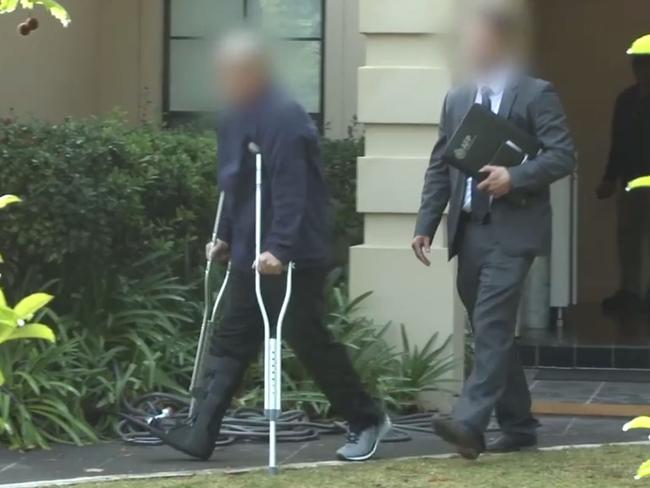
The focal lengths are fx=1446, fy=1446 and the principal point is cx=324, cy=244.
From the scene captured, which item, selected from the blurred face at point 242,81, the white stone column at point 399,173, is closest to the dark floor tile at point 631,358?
the white stone column at point 399,173

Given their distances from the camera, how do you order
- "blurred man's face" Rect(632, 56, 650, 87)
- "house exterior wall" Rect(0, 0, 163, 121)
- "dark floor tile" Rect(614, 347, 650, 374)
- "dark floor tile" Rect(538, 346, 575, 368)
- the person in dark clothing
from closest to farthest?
"dark floor tile" Rect(614, 347, 650, 374) → "dark floor tile" Rect(538, 346, 575, 368) → "house exterior wall" Rect(0, 0, 163, 121) → "blurred man's face" Rect(632, 56, 650, 87) → the person in dark clothing

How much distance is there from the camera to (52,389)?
6.95m

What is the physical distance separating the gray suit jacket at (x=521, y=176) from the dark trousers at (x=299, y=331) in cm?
66

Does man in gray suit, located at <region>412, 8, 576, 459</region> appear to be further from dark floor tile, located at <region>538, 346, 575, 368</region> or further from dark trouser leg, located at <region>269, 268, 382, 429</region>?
dark floor tile, located at <region>538, 346, 575, 368</region>

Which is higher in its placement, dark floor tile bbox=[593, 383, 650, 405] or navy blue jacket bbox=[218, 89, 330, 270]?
navy blue jacket bbox=[218, 89, 330, 270]

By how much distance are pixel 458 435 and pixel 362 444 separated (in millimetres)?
553

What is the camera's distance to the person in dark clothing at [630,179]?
10758 mm

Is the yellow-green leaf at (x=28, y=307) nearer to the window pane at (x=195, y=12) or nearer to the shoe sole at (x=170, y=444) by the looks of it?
the shoe sole at (x=170, y=444)

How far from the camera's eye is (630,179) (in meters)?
10.9

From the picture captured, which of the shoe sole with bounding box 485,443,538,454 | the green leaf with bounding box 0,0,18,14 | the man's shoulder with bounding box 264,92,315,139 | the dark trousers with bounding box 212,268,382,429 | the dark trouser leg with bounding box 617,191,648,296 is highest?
the green leaf with bounding box 0,0,18,14

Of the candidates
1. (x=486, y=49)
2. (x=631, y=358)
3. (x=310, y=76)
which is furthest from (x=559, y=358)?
(x=486, y=49)

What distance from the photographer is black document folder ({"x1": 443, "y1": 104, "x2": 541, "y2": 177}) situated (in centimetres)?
617

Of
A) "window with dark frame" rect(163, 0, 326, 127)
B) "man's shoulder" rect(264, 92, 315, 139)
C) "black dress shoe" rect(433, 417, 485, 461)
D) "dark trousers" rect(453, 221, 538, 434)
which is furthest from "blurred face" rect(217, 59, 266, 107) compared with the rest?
"window with dark frame" rect(163, 0, 326, 127)

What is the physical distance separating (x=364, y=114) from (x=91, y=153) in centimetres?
150
